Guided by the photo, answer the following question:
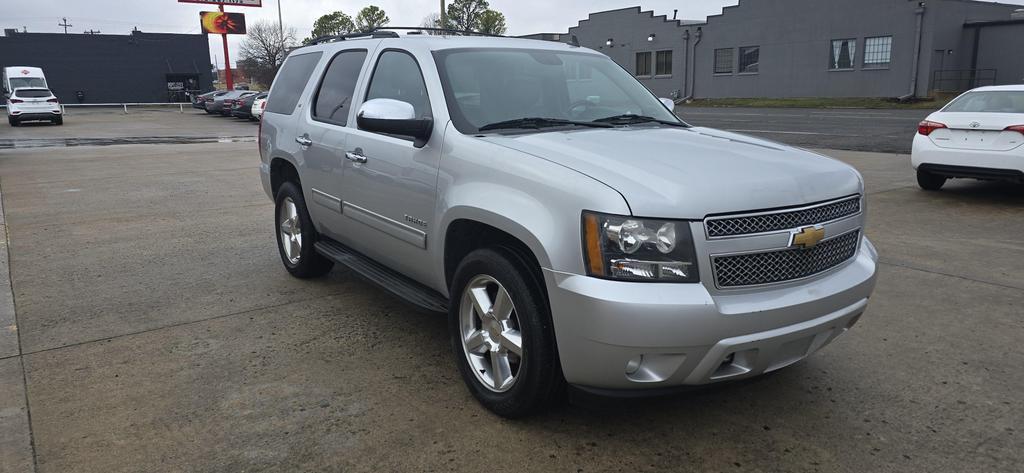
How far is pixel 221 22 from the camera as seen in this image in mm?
55188

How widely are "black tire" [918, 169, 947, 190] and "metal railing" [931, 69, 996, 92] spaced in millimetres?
30477

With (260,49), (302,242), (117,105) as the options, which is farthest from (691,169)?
(260,49)

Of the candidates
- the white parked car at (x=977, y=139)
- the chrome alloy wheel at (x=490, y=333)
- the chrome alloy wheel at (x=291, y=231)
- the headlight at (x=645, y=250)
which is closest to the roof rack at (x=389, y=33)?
the chrome alloy wheel at (x=291, y=231)

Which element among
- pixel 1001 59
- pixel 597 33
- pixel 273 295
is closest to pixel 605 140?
pixel 273 295

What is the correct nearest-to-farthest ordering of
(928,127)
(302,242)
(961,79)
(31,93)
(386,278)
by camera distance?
(386,278)
(302,242)
(928,127)
(31,93)
(961,79)

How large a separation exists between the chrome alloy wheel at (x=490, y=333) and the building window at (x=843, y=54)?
1555 inches

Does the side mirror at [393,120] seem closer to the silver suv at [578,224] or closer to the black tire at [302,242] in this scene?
the silver suv at [578,224]

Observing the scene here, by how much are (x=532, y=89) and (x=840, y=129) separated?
61.6 feet

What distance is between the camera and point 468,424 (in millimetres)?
3445

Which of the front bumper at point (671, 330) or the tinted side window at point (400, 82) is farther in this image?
Answer: the tinted side window at point (400, 82)

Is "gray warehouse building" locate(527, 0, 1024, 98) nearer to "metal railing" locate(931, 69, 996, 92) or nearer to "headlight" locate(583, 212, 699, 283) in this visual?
"metal railing" locate(931, 69, 996, 92)

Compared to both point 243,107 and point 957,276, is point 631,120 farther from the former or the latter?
point 243,107

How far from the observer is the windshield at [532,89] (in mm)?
3973

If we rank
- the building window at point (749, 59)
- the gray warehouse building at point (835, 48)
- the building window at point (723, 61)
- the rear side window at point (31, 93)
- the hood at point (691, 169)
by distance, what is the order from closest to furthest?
the hood at point (691, 169)
the rear side window at point (31, 93)
the gray warehouse building at point (835, 48)
the building window at point (749, 59)
the building window at point (723, 61)
